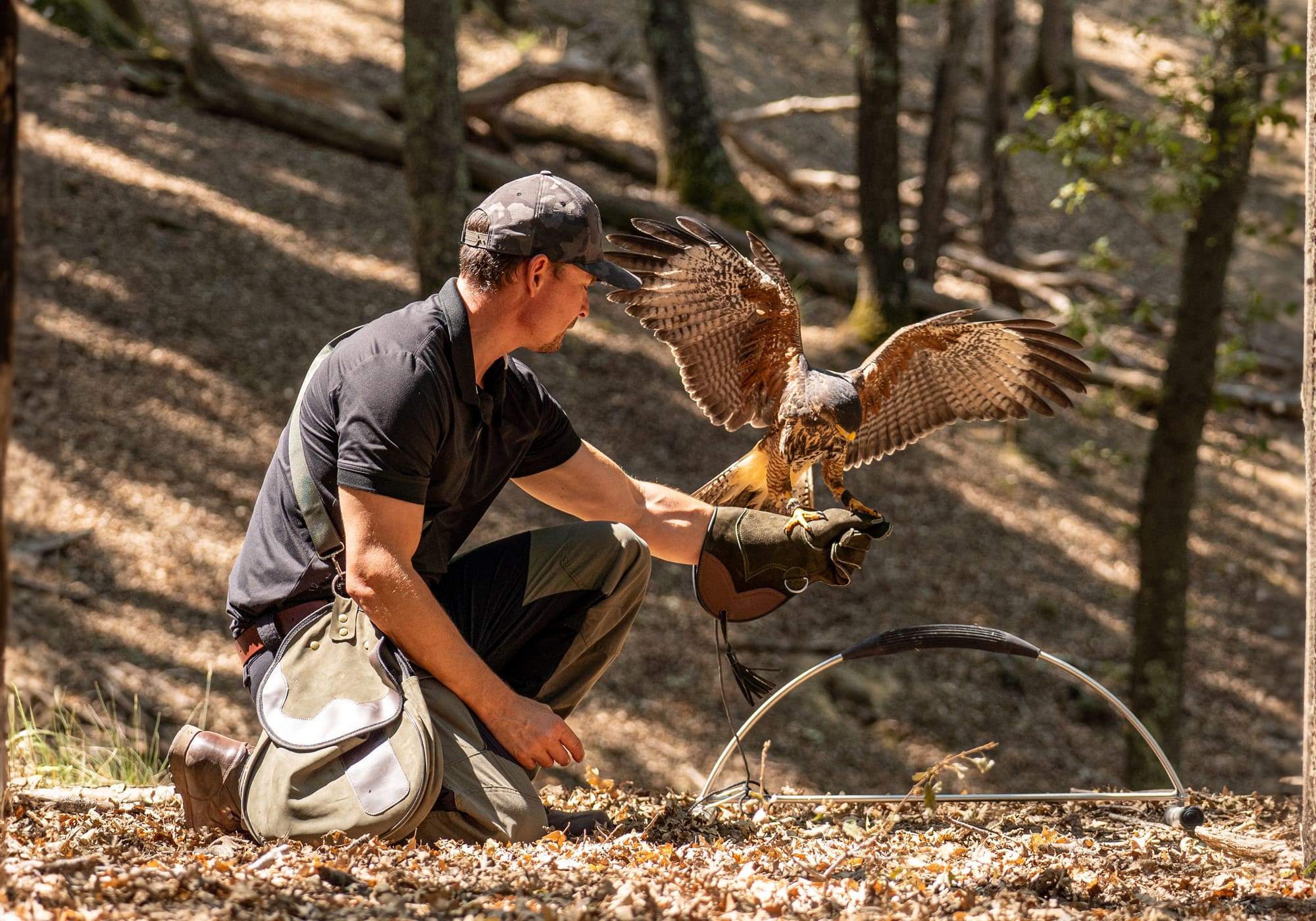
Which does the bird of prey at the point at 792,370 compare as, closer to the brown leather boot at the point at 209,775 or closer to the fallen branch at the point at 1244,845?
the fallen branch at the point at 1244,845

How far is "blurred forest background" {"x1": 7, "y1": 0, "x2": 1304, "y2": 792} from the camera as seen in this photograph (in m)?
5.87

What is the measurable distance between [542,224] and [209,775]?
1676 mm

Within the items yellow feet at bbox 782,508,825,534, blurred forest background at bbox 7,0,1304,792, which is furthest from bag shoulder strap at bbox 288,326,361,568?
blurred forest background at bbox 7,0,1304,792

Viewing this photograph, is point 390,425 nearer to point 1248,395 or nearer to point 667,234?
point 667,234

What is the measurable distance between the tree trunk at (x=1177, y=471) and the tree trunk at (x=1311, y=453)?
373 cm

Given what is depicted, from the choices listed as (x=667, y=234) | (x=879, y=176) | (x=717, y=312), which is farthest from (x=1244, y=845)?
(x=879, y=176)

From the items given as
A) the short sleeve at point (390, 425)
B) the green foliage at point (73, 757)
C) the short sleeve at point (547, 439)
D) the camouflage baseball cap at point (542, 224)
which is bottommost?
the green foliage at point (73, 757)

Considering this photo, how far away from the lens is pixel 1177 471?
6.26 metres

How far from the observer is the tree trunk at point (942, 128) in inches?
388

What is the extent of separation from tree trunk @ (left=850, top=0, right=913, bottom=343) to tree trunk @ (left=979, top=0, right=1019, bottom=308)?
228 cm

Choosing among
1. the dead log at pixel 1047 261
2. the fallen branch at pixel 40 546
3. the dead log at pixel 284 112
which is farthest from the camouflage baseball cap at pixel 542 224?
the dead log at pixel 1047 261

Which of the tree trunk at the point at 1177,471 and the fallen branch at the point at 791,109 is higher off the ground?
the fallen branch at the point at 791,109

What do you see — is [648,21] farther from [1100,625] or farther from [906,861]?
[906,861]

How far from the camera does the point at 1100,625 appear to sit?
8148 mm
